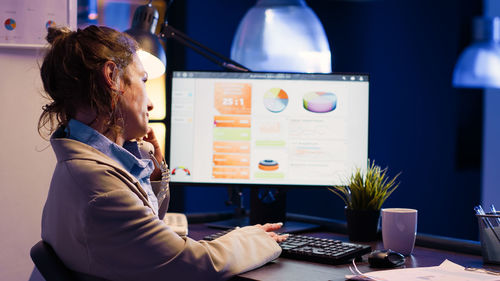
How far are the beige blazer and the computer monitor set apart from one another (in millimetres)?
670

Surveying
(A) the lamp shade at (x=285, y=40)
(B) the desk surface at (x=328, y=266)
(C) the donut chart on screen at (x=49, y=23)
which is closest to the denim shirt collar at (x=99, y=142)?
(B) the desk surface at (x=328, y=266)

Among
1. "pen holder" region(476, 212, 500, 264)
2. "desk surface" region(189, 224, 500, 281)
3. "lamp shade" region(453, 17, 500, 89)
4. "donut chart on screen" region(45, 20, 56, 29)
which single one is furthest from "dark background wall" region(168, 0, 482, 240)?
"pen holder" region(476, 212, 500, 264)

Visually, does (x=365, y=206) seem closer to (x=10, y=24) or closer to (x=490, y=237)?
(x=490, y=237)

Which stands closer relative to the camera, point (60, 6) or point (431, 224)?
point (60, 6)

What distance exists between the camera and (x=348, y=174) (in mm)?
1710

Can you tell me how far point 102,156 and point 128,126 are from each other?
0.49ft

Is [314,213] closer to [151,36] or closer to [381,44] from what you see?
[381,44]

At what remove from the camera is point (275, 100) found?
5.69 ft

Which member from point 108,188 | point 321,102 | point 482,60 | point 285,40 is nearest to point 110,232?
point 108,188

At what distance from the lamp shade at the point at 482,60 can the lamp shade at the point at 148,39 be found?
7.51 feet

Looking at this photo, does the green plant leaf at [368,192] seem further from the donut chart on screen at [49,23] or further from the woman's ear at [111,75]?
the donut chart on screen at [49,23]

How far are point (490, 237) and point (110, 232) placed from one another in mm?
805

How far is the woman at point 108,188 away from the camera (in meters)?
0.98

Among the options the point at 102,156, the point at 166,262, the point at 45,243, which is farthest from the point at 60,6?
the point at 166,262
